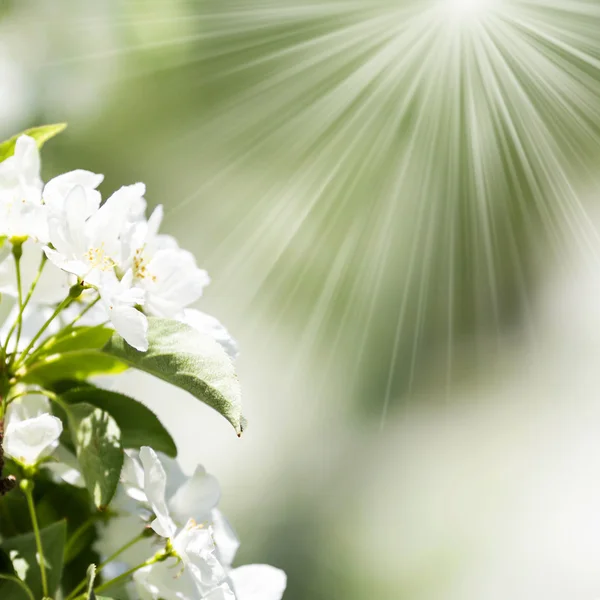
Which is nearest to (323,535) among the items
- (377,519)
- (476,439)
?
(377,519)

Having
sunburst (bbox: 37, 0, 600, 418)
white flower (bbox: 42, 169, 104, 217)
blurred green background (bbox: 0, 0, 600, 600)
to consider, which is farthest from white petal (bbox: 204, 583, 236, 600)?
sunburst (bbox: 37, 0, 600, 418)

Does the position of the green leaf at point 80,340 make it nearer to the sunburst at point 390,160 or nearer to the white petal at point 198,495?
the white petal at point 198,495

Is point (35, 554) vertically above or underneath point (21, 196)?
underneath

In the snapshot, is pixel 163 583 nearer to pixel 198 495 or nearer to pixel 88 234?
pixel 198 495

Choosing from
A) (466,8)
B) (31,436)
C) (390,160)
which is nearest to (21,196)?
(31,436)

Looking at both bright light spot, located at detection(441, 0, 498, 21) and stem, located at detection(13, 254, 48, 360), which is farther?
bright light spot, located at detection(441, 0, 498, 21)

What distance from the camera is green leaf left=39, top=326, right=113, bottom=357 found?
19.8 inches

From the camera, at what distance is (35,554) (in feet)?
1.55

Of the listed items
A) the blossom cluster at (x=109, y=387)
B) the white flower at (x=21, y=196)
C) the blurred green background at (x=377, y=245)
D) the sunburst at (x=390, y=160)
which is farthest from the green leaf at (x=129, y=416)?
the sunburst at (x=390, y=160)

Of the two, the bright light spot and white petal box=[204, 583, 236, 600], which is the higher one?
the bright light spot

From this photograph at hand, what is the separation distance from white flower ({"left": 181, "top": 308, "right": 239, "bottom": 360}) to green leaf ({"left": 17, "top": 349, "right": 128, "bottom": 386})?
5cm

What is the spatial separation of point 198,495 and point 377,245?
175cm

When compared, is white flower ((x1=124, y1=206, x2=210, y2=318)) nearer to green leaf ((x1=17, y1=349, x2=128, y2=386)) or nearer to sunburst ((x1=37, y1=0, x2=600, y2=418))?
green leaf ((x1=17, y1=349, x2=128, y2=386))

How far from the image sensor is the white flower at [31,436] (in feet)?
1.52
